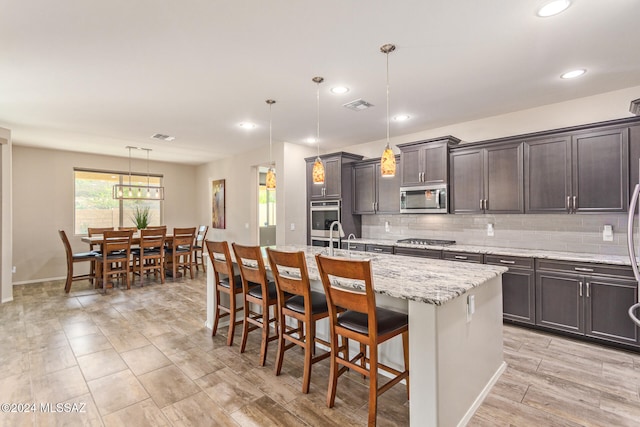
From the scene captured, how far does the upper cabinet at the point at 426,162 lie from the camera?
14.2 feet

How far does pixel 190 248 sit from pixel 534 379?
5.93 metres

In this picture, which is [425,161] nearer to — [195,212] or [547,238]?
[547,238]

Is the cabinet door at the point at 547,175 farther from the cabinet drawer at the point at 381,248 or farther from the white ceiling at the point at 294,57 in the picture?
the cabinet drawer at the point at 381,248

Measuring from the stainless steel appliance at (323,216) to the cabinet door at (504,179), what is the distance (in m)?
2.29

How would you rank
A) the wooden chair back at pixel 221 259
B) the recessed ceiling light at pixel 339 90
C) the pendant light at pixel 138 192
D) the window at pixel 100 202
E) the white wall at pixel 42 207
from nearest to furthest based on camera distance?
the wooden chair back at pixel 221 259 → the recessed ceiling light at pixel 339 90 → the white wall at pixel 42 207 → the pendant light at pixel 138 192 → the window at pixel 100 202

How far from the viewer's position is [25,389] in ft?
7.72

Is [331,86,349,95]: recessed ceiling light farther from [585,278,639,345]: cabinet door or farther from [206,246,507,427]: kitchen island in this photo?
[585,278,639,345]: cabinet door

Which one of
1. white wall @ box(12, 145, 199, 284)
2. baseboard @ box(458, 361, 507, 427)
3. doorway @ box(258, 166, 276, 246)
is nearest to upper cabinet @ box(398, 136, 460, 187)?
baseboard @ box(458, 361, 507, 427)

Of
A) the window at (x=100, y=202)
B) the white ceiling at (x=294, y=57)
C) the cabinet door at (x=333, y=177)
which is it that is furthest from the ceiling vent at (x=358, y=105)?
the window at (x=100, y=202)

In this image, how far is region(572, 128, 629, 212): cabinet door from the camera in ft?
10.3

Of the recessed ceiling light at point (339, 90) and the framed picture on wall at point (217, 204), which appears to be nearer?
the recessed ceiling light at point (339, 90)

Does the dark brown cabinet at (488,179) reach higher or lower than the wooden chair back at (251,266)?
higher

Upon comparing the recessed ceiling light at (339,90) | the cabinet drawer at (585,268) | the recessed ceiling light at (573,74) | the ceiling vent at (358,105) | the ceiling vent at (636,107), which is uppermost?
the recessed ceiling light at (339,90)

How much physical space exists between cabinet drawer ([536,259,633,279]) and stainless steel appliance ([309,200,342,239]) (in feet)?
9.44
